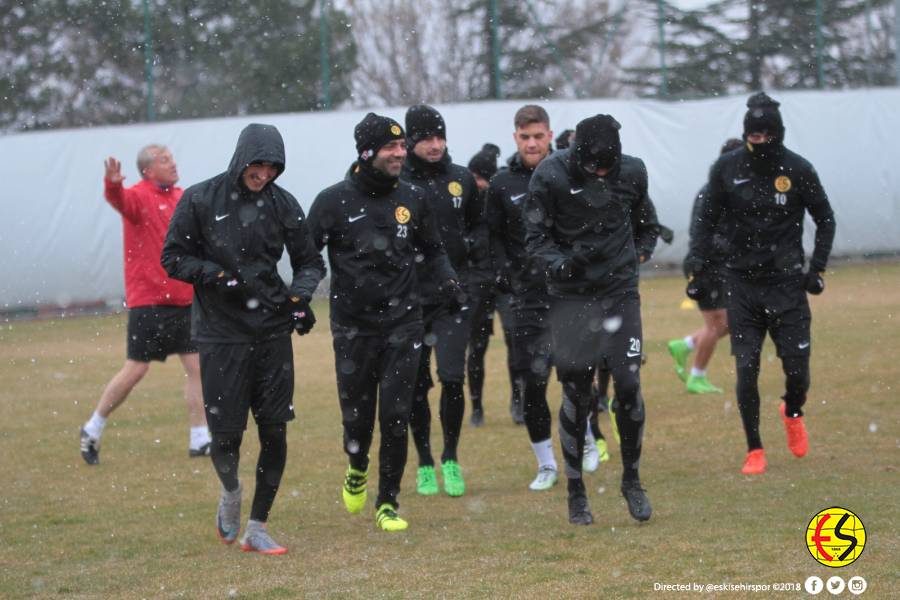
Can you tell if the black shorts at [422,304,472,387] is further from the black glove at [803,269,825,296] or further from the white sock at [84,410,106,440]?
the white sock at [84,410,106,440]

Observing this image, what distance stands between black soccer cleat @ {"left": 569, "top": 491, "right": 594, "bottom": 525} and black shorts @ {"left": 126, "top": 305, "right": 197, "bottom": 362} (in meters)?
3.79

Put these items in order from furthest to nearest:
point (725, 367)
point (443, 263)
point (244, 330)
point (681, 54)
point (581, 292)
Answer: point (681, 54) → point (725, 367) → point (443, 263) → point (581, 292) → point (244, 330)

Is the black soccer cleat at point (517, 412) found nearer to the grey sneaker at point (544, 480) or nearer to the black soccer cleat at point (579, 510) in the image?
the grey sneaker at point (544, 480)

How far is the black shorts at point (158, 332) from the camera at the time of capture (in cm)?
955

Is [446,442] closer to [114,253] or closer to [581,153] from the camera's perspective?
[581,153]

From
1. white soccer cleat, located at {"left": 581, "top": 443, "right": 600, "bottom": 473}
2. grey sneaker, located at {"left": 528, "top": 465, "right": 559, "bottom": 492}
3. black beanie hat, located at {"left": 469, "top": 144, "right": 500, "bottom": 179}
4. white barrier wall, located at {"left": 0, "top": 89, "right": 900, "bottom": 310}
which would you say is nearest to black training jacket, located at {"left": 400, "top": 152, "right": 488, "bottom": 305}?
grey sneaker, located at {"left": 528, "top": 465, "right": 559, "bottom": 492}

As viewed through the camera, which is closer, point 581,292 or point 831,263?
point 581,292

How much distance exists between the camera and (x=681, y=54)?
1012 inches

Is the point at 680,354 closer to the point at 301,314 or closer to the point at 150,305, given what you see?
the point at 150,305

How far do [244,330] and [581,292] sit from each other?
1.72 metres

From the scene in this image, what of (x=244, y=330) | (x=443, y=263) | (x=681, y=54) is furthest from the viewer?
(x=681, y=54)

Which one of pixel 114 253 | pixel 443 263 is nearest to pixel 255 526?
pixel 443 263

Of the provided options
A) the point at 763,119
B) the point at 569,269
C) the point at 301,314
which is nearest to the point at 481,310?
the point at 763,119

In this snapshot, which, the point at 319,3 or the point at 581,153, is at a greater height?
the point at 319,3
